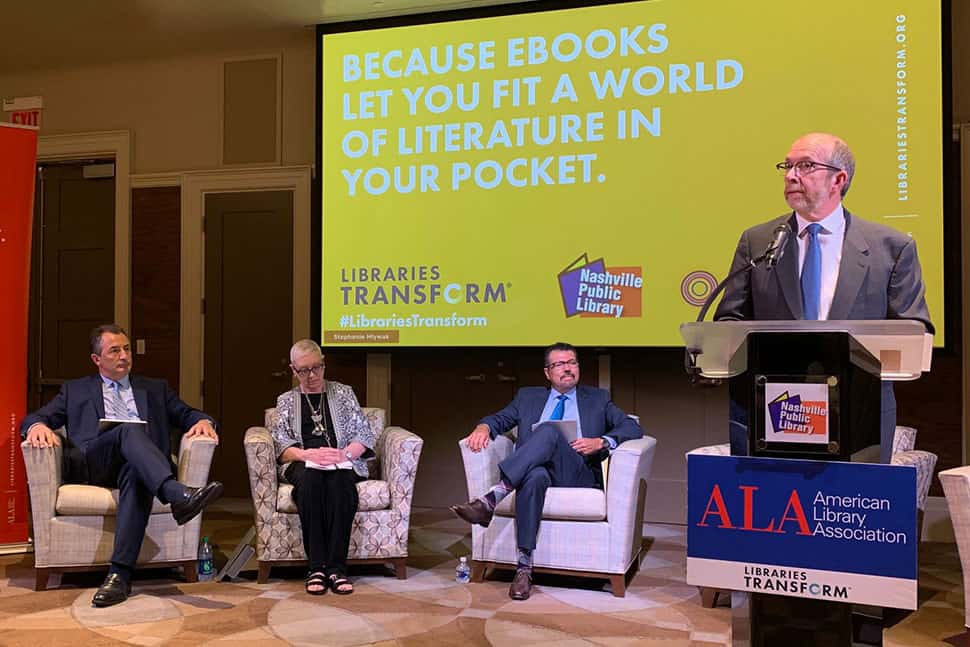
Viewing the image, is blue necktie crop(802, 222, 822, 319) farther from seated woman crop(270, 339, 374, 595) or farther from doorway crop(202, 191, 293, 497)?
doorway crop(202, 191, 293, 497)

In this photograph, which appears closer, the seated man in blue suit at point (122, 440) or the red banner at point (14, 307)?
the seated man in blue suit at point (122, 440)

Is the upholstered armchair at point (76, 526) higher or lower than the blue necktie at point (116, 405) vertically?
lower

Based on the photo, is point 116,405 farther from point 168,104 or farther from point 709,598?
point 168,104

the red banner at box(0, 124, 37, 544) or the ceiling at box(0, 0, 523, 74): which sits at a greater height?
the ceiling at box(0, 0, 523, 74)

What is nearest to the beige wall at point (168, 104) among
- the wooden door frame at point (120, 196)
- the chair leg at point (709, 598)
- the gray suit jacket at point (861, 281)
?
the wooden door frame at point (120, 196)

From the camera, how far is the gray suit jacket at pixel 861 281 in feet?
7.07

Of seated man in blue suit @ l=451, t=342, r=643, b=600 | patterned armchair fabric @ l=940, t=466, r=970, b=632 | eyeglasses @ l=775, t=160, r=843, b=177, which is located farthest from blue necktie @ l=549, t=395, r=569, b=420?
eyeglasses @ l=775, t=160, r=843, b=177

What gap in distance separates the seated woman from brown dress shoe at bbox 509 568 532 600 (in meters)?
0.62

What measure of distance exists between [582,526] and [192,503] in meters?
1.48

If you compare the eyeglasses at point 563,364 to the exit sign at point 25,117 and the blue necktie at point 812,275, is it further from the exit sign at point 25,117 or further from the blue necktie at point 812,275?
the exit sign at point 25,117

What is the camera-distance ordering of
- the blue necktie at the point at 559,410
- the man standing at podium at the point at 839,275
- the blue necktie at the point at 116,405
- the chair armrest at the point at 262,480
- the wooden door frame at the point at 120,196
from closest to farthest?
the man standing at podium at the point at 839,275, the chair armrest at the point at 262,480, the blue necktie at the point at 116,405, the blue necktie at the point at 559,410, the wooden door frame at the point at 120,196

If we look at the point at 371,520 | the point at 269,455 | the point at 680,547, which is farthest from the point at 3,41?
the point at 680,547

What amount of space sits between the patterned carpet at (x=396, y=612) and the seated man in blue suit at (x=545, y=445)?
271 millimetres

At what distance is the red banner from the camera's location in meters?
3.95
